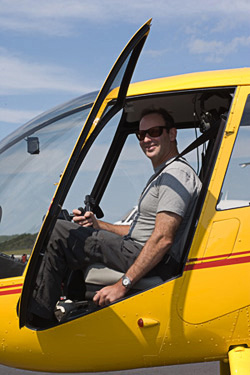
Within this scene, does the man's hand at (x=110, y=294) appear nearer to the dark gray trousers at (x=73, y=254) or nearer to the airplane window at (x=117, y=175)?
the dark gray trousers at (x=73, y=254)

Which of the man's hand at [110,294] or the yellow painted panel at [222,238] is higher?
the yellow painted panel at [222,238]

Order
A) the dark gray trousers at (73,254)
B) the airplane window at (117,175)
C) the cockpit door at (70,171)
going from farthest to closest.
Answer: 1. the airplane window at (117,175)
2. the dark gray trousers at (73,254)
3. the cockpit door at (70,171)

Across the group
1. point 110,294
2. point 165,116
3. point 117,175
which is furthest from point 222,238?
point 117,175

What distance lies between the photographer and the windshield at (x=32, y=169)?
11.2ft

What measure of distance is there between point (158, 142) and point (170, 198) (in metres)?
0.52

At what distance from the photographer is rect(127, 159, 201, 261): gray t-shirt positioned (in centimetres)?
335

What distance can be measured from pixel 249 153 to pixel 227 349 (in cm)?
114

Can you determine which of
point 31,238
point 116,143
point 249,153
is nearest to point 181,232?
point 249,153

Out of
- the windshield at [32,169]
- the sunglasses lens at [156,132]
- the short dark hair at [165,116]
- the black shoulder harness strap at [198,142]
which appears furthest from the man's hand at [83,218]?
the short dark hair at [165,116]

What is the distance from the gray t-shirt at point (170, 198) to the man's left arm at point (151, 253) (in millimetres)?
62

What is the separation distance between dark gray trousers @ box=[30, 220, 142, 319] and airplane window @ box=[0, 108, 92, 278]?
0.14 m

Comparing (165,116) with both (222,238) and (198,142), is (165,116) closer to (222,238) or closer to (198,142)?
(198,142)

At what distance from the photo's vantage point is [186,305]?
3297mm

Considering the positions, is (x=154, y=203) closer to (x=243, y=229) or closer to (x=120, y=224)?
(x=243, y=229)
